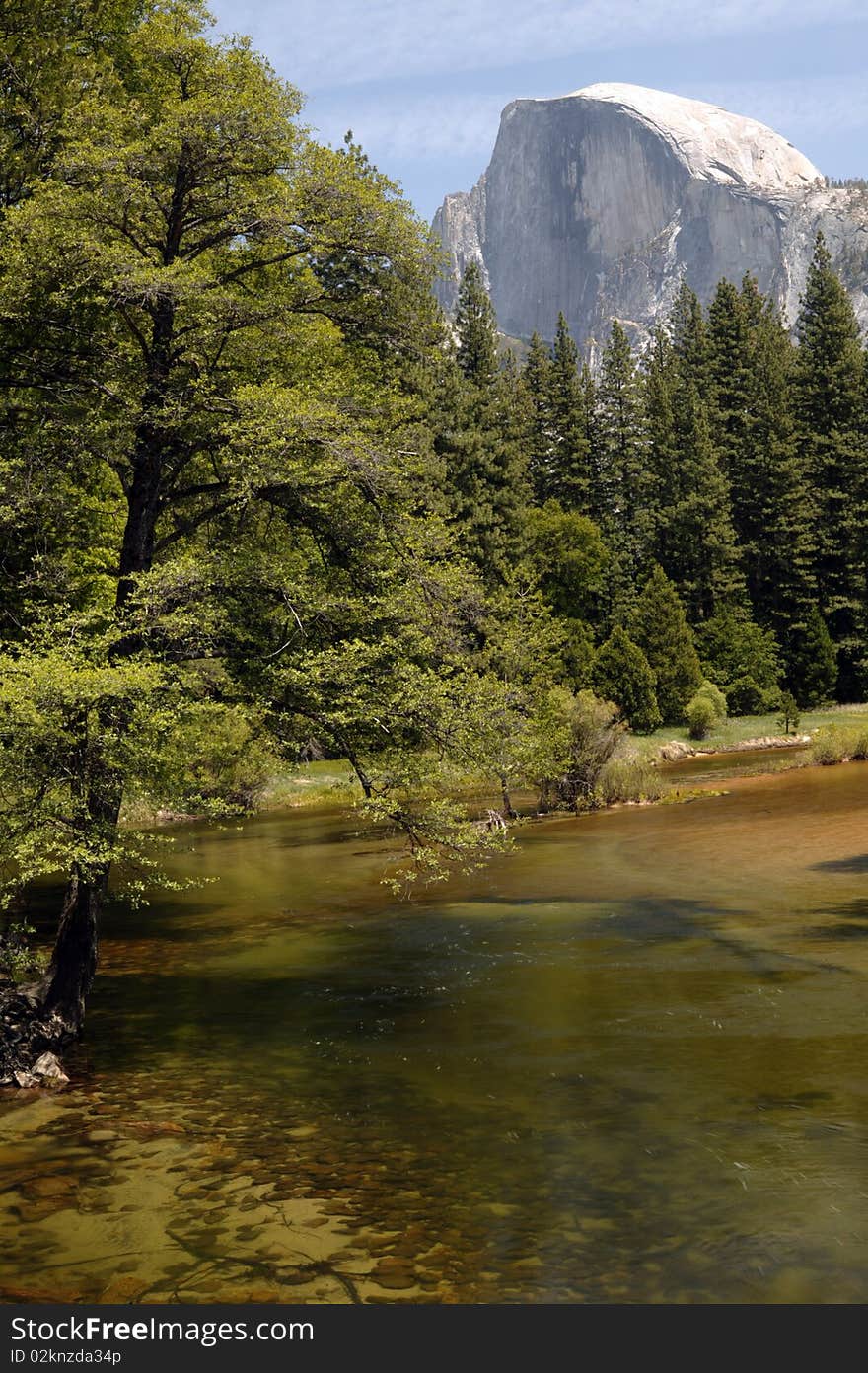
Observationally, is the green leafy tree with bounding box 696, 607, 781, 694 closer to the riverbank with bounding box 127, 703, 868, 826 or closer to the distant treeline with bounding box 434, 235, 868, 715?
the distant treeline with bounding box 434, 235, 868, 715

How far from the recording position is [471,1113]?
9.45 m

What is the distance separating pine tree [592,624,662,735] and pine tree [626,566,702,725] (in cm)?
126

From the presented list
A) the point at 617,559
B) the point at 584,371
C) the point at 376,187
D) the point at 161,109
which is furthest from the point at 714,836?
the point at 584,371

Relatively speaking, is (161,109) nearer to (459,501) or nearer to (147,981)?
(147,981)

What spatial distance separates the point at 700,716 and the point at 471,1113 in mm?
42799

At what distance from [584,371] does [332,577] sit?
60.3 m

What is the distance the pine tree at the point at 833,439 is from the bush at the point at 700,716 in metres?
13.5

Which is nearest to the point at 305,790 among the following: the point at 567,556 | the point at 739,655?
the point at 567,556

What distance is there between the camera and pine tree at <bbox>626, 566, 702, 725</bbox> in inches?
2109

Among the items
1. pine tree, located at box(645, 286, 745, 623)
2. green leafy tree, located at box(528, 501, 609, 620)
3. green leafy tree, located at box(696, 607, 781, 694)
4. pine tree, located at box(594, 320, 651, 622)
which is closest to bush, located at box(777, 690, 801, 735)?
green leafy tree, located at box(696, 607, 781, 694)

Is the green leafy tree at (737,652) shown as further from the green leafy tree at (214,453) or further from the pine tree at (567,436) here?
the green leafy tree at (214,453)

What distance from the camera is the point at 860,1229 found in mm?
7027

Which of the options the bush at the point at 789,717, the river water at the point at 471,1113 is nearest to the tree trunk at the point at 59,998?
the river water at the point at 471,1113

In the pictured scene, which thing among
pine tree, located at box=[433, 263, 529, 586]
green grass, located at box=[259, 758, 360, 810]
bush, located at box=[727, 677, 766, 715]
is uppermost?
pine tree, located at box=[433, 263, 529, 586]
